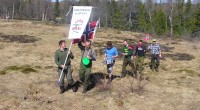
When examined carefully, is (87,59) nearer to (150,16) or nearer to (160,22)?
(160,22)

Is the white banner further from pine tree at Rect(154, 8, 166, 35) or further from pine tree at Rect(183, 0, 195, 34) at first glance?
pine tree at Rect(154, 8, 166, 35)

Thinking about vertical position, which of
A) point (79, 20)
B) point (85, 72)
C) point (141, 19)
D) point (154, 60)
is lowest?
point (154, 60)

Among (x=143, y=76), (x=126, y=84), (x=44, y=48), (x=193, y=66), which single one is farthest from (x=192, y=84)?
(x=44, y=48)

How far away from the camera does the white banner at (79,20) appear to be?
13.6m

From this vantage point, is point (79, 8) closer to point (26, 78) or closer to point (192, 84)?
point (26, 78)

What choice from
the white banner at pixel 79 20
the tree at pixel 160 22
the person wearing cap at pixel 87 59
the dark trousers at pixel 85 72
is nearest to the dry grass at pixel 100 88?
the dark trousers at pixel 85 72

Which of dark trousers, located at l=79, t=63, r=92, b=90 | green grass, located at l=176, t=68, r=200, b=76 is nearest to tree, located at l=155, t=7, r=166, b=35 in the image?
green grass, located at l=176, t=68, r=200, b=76

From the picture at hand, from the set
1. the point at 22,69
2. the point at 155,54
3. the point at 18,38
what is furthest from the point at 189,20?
the point at 22,69

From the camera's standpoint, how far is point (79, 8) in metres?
13.6

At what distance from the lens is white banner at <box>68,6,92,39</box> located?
13.6 meters

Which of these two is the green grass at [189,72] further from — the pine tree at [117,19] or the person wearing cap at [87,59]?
the pine tree at [117,19]

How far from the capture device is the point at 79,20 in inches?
539

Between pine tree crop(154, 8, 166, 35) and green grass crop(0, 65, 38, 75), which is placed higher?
pine tree crop(154, 8, 166, 35)

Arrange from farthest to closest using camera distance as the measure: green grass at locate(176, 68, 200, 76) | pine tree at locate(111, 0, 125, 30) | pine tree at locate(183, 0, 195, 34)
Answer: pine tree at locate(111, 0, 125, 30) → pine tree at locate(183, 0, 195, 34) → green grass at locate(176, 68, 200, 76)
